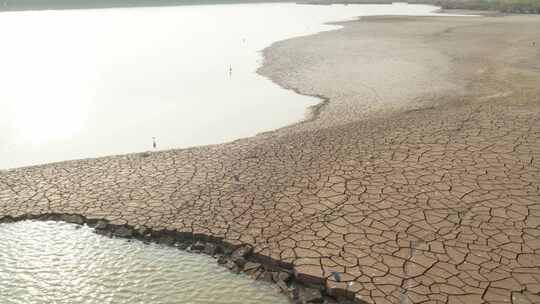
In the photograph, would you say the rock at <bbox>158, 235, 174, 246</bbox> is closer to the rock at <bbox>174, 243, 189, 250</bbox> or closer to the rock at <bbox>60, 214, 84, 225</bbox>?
the rock at <bbox>174, 243, 189, 250</bbox>

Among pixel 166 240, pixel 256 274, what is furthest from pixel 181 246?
pixel 256 274

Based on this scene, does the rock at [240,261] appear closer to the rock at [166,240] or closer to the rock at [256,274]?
the rock at [256,274]

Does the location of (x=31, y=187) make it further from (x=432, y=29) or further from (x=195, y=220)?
(x=432, y=29)

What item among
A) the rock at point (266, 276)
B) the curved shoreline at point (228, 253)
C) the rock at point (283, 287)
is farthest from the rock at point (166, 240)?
the rock at point (283, 287)

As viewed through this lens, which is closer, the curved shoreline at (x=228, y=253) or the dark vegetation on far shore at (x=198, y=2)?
the curved shoreline at (x=228, y=253)

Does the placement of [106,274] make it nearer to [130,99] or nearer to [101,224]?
[101,224]

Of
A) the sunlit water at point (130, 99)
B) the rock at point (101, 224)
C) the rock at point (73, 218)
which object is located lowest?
the rock at point (101, 224)

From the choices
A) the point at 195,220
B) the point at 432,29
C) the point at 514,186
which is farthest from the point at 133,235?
the point at 432,29
